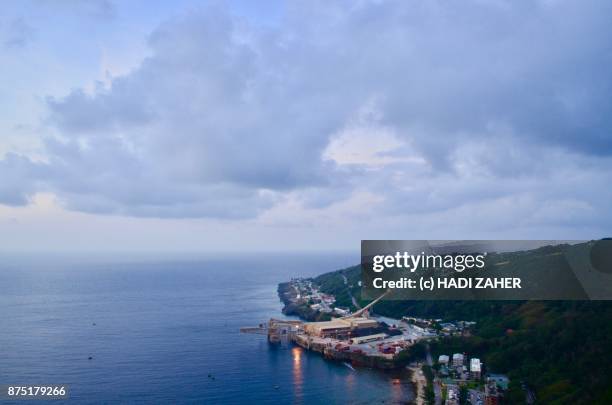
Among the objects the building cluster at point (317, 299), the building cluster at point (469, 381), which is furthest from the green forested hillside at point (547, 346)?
the building cluster at point (317, 299)

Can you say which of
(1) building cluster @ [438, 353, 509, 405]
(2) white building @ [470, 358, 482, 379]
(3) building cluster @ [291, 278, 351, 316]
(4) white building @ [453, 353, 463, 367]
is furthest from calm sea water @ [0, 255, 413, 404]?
(3) building cluster @ [291, 278, 351, 316]

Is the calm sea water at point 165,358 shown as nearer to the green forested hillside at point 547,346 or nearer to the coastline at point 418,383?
the coastline at point 418,383

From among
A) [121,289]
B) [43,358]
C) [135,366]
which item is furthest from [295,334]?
[121,289]

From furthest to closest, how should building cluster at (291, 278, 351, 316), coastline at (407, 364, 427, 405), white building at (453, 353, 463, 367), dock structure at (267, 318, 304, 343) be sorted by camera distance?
1. building cluster at (291, 278, 351, 316)
2. dock structure at (267, 318, 304, 343)
3. white building at (453, 353, 463, 367)
4. coastline at (407, 364, 427, 405)

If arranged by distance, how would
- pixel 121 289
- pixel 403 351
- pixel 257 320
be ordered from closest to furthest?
1. pixel 403 351
2. pixel 257 320
3. pixel 121 289

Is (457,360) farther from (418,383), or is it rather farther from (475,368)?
(418,383)

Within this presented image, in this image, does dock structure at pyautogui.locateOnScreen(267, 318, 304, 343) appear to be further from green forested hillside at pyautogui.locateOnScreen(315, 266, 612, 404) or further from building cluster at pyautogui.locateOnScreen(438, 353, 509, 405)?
building cluster at pyautogui.locateOnScreen(438, 353, 509, 405)

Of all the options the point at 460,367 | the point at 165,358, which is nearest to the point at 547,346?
the point at 460,367

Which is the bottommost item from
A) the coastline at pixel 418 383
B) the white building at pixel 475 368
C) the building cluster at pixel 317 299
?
the coastline at pixel 418 383

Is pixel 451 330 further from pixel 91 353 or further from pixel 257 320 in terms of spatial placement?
pixel 91 353

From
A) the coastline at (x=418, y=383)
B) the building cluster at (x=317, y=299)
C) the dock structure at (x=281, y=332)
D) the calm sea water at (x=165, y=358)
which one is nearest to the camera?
the coastline at (x=418, y=383)

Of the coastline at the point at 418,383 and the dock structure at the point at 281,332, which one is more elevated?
the dock structure at the point at 281,332
